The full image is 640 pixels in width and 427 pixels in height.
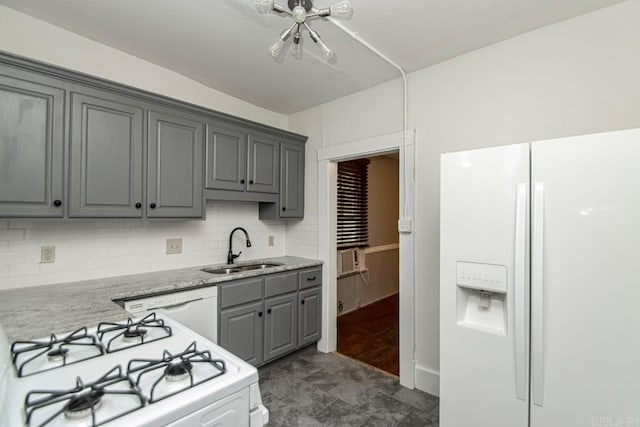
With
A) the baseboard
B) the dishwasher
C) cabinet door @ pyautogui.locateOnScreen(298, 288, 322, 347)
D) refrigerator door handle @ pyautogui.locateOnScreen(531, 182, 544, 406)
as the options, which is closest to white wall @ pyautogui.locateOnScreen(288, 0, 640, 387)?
the baseboard

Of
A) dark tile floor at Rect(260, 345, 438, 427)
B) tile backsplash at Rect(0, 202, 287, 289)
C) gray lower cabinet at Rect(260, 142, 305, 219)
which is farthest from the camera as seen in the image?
gray lower cabinet at Rect(260, 142, 305, 219)

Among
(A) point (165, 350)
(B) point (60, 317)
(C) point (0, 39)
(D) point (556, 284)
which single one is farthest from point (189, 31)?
(D) point (556, 284)

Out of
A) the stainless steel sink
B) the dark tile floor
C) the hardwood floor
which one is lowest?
the hardwood floor

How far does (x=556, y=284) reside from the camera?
1326 mm

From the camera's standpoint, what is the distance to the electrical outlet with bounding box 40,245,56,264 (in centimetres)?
197

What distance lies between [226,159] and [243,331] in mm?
1455

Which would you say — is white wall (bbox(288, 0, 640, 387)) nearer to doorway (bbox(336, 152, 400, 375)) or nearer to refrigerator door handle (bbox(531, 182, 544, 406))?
refrigerator door handle (bbox(531, 182, 544, 406))

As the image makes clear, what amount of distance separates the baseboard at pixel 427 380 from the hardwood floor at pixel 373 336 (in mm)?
294

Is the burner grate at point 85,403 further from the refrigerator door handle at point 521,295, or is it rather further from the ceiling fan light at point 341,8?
the ceiling fan light at point 341,8

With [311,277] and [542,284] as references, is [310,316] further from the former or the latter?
[542,284]

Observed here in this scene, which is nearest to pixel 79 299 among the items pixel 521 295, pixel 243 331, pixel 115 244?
pixel 115 244

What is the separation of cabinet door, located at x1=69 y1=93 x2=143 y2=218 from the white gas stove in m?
1.06

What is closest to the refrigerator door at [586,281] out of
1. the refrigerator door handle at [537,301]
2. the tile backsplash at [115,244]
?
the refrigerator door handle at [537,301]

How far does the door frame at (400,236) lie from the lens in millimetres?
2504
